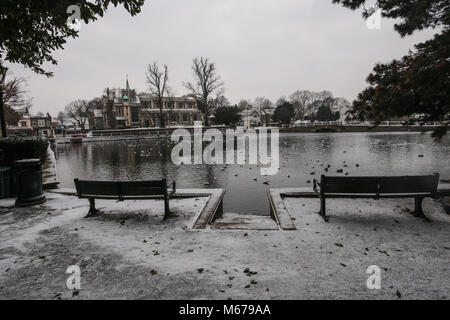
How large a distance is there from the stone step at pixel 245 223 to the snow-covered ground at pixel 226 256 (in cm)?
28

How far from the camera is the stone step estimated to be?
500cm

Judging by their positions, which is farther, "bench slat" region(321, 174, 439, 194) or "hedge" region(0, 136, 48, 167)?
"hedge" region(0, 136, 48, 167)

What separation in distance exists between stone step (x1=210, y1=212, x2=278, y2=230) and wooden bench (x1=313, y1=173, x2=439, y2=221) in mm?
1184

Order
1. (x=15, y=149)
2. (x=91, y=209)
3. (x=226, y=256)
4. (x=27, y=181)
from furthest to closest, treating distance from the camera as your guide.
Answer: (x=15, y=149)
(x=27, y=181)
(x=91, y=209)
(x=226, y=256)

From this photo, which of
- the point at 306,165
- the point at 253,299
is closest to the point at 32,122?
the point at 306,165

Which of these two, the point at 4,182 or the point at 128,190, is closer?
the point at 128,190

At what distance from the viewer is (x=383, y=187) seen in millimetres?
5168

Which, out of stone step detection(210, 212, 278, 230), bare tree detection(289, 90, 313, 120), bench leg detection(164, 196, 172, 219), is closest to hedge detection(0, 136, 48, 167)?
bench leg detection(164, 196, 172, 219)

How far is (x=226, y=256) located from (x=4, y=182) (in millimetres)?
7550

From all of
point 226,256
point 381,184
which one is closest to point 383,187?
point 381,184

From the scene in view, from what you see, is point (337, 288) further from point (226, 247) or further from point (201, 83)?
point (201, 83)

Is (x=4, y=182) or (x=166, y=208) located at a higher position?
(x=4, y=182)

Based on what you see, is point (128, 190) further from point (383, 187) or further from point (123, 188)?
point (383, 187)

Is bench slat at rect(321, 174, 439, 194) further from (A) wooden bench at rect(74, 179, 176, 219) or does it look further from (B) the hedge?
(B) the hedge
